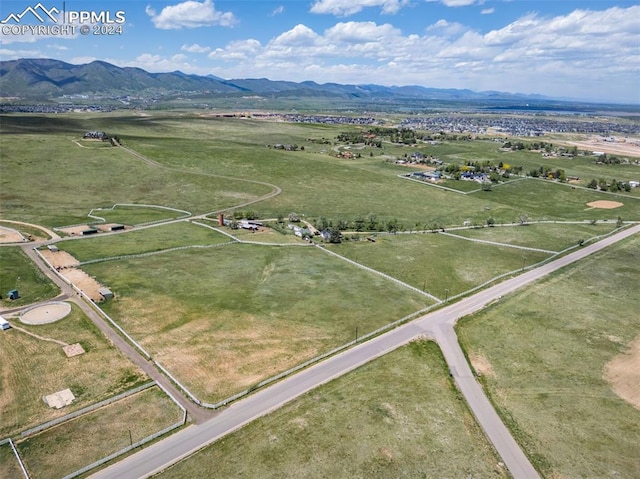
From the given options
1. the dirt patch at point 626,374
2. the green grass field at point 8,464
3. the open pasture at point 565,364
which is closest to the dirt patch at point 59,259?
the green grass field at point 8,464

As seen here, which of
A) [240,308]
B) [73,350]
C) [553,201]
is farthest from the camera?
[553,201]

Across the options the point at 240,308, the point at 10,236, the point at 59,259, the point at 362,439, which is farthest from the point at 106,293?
the point at 362,439

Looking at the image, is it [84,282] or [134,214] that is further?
[134,214]

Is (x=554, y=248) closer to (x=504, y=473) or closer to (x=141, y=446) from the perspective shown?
(x=504, y=473)

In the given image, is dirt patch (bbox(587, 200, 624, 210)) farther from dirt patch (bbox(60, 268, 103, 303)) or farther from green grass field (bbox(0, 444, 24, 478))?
green grass field (bbox(0, 444, 24, 478))

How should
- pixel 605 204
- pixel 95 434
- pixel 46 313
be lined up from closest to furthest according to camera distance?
pixel 95 434, pixel 46 313, pixel 605 204

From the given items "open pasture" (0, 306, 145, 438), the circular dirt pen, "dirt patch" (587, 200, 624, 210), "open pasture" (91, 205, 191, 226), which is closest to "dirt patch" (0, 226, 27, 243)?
"open pasture" (91, 205, 191, 226)

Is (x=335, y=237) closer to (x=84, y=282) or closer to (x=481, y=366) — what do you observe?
(x=481, y=366)

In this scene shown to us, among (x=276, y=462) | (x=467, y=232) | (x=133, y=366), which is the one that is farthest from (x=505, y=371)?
(x=467, y=232)
